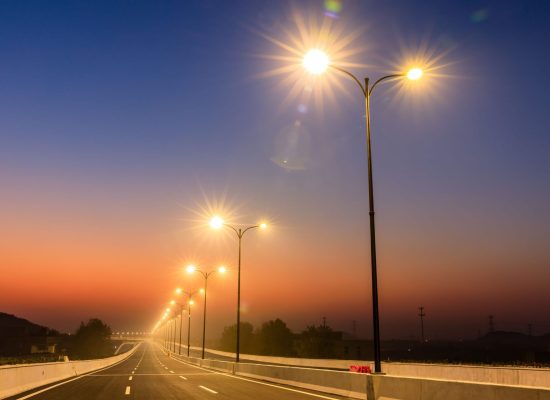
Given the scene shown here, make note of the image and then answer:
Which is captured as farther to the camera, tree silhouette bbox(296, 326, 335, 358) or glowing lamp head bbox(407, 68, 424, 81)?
tree silhouette bbox(296, 326, 335, 358)

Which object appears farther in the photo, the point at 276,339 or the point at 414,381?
the point at 276,339

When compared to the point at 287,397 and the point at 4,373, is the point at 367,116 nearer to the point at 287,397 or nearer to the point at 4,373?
the point at 287,397

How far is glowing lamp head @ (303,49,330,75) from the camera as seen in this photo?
595 inches

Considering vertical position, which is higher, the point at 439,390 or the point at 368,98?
the point at 368,98

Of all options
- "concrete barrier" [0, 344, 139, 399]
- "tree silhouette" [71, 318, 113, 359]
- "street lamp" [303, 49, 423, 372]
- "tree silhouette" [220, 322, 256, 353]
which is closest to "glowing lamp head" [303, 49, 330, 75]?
"street lamp" [303, 49, 423, 372]

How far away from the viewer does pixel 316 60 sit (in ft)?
49.8

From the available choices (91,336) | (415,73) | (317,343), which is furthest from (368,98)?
(91,336)

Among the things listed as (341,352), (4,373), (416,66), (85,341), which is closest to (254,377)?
(4,373)

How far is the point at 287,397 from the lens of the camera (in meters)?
15.5

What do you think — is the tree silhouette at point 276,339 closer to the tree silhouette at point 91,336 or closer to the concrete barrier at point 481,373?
the tree silhouette at point 91,336

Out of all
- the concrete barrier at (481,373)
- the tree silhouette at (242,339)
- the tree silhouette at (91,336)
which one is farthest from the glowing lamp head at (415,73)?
the tree silhouette at (91,336)

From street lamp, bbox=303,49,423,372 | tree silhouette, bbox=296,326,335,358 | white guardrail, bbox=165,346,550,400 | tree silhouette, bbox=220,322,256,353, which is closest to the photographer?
white guardrail, bbox=165,346,550,400

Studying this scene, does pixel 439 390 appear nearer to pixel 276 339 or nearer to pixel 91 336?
pixel 276 339

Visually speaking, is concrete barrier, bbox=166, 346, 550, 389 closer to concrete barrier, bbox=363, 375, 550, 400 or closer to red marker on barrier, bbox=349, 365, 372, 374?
red marker on barrier, bbox=349, 365, 372, 374
